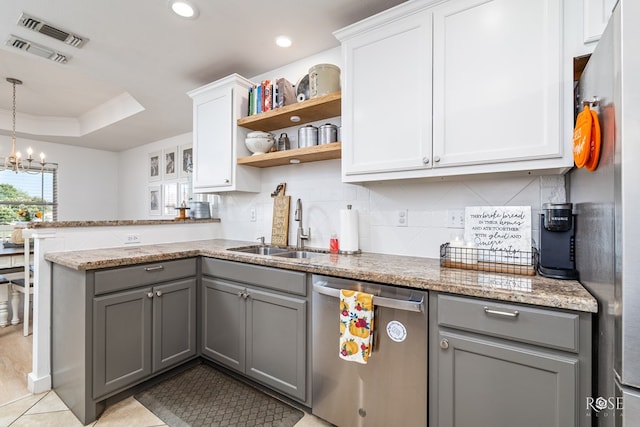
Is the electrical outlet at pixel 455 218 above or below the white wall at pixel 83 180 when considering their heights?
below

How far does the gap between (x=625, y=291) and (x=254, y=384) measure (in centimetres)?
197

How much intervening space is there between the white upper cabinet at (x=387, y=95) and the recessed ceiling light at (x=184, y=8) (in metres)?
0.94

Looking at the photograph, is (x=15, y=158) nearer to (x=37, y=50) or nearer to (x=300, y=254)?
(x=37, y=50)

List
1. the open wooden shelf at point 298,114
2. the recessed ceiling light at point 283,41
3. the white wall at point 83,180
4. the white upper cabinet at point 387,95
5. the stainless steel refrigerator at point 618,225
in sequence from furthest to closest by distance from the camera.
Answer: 1. the white wall at point 83,180
2. the recessed ceiling light at point 283,41
3. the open wooden shelf at point 298,114
4. the white upper cabinet at point 387,95
5. the stainless steel refrigerator at point 618,225

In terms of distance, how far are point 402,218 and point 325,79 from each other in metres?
1.10

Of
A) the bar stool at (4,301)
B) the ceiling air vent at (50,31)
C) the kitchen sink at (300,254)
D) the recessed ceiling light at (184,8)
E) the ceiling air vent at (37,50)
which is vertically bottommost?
the bar stool at (4,301)

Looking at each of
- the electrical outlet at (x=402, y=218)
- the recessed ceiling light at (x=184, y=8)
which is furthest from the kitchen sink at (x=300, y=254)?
the recessed ceiling light at (x=184, y=8)

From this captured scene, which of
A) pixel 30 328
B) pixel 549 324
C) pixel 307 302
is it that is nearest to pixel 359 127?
pixel 307 302

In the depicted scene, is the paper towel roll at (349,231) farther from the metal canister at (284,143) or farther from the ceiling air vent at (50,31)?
the ceiling air vent at (50,31)

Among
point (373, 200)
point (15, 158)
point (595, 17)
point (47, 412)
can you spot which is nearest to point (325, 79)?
point (373, 200)

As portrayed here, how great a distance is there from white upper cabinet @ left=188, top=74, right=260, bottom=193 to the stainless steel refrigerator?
2.26 meters

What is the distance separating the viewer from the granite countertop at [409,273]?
1097 mm

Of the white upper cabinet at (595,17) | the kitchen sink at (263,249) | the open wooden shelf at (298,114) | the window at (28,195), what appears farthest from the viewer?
Answer: the window at (28,195)

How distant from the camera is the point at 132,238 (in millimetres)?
2508
